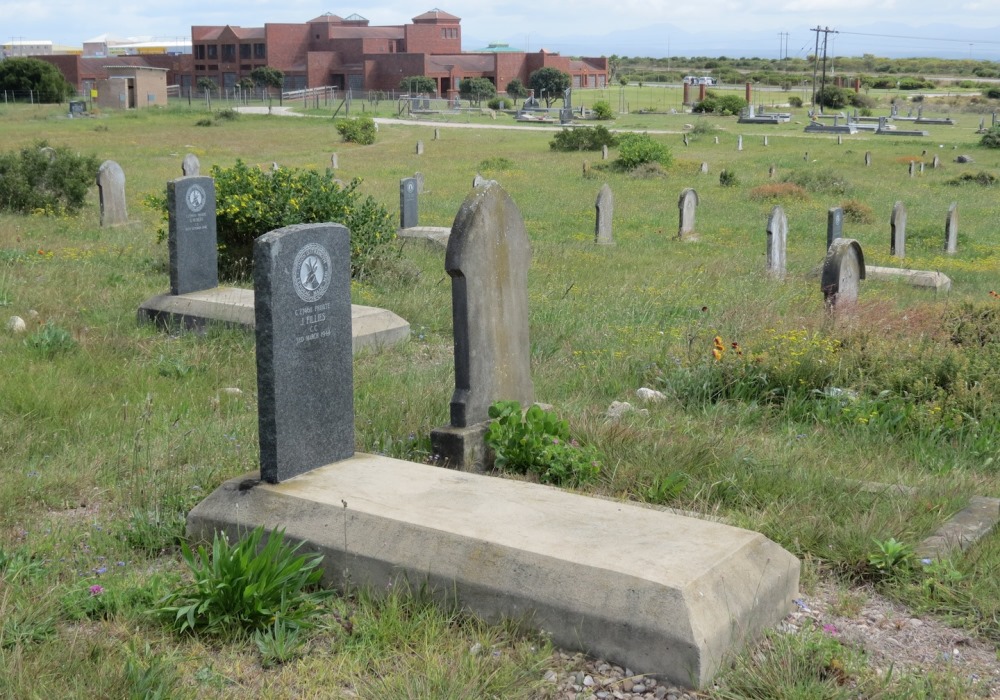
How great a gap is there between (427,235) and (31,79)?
6190cm

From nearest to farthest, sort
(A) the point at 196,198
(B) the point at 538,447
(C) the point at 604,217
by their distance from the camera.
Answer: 1. (B) the point at 538,447
2. (A) the point at 196,198
3. (C) the point at 604,217

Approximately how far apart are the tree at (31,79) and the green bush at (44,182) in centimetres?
5424

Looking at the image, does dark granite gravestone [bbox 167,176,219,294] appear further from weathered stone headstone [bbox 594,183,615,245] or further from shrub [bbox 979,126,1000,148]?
shrub [bbox 979,126,1000,148]

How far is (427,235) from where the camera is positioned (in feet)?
53.2

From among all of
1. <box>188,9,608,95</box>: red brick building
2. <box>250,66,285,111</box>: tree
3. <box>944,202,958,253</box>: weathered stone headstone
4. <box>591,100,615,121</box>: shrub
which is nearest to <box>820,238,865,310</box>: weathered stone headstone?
<box>944,202,958,253</box>: weathered stone headstone

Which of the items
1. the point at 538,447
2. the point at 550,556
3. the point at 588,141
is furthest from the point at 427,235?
the point at 588,141

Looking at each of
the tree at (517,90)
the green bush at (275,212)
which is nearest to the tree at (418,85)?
the tree at (517,90)

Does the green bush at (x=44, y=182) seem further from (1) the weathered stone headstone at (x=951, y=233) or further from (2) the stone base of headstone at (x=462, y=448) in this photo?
(1) the weathered stone headstone at (x=951, y=233)

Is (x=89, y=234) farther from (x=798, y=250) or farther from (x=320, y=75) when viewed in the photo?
(x=320, y=75)

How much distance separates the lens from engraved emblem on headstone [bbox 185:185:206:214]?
1050 centimetres

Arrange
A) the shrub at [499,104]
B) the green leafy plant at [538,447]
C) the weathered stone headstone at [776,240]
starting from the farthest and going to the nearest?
1. the shrub at [499,104]
2. the weathered stone headstone at [776,240]
3. the green leafy plant at [538,447]

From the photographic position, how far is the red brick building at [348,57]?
88.8 metres

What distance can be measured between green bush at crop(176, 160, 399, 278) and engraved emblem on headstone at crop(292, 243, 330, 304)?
6.66 m

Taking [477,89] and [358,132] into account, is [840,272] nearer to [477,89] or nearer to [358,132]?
[358,132]
